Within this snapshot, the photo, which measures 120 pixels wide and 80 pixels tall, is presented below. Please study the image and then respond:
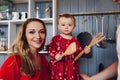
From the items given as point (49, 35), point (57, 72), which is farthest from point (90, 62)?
point (57, 72)

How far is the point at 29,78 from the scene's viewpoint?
50.6 inches

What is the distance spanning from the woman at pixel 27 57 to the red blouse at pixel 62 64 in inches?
5.4

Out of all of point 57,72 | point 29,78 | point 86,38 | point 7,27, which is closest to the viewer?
point 29,78

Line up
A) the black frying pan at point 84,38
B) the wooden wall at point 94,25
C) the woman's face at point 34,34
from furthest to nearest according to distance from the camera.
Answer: the wooden wall at point 94,25
the black frying pan at point 84,38
the woman's face at point 34,34

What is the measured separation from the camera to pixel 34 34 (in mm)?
1366

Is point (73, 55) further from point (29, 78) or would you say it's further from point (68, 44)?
point (29, 78)

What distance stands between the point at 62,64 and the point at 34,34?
0.35m

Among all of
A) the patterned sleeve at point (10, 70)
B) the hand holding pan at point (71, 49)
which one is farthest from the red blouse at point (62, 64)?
the patterned sleeve at point (10, 70)

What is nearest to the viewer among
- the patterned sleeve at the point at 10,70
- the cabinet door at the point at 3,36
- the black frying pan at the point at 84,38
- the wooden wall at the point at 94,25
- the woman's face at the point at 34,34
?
the patterned sleeve at the point at 10,70

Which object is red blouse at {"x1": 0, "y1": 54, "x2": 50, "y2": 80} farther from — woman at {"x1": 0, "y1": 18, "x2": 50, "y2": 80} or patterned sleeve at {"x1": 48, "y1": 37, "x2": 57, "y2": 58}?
patterned sleeve at {"x1": 48, "y1": 37, "x2": 57, "y2": 58}

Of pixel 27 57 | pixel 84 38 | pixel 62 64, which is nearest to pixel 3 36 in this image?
pixel 84 38

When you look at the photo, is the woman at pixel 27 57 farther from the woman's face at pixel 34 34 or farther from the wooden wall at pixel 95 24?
the wooden wall at pixel 95 24

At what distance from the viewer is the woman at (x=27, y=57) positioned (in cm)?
127

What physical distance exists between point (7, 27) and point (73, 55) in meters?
1.07
